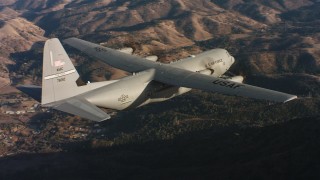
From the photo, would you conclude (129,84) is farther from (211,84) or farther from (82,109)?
(211,84)

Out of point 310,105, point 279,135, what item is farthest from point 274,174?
point 310,105

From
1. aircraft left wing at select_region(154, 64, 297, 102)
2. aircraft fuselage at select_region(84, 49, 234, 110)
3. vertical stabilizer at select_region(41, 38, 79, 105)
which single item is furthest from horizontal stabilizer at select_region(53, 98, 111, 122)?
aircraft left wing at select_region(154, 64, 297, 102)

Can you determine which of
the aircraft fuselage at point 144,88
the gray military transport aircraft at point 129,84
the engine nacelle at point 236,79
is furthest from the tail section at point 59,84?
the engine nacelle at point 236,79

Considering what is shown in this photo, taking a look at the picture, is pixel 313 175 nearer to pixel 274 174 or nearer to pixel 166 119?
pixel 274 174

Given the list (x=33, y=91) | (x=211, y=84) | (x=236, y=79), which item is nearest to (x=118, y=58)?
(x=33, y=91)

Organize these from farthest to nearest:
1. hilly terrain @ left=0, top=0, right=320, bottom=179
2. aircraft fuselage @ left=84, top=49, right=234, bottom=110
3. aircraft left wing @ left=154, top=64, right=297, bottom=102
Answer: hilly terrain @ left=0, top=0, right=320, bottom=179 → aircraft fuselage @ left=84, top=49, right=234, bottom=110 → aircraft left wing @ left=154, top=64, right=297, bottom=102

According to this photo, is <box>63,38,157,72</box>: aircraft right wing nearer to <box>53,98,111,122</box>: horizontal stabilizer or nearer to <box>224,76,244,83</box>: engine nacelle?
<box>224,76,244,83</box>: engine nacelle
